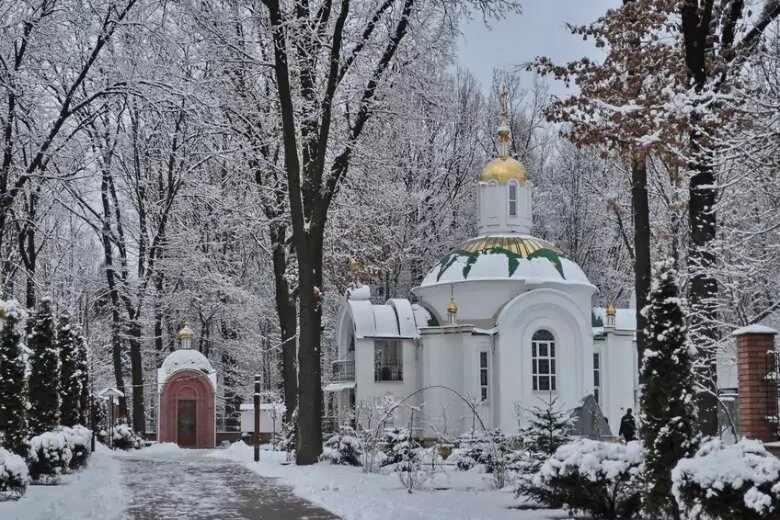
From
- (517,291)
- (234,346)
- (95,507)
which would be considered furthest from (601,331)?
(95,507)

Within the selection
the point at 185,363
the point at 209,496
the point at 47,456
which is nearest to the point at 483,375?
the point at 185,363

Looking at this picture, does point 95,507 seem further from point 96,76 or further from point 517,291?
point 517,291

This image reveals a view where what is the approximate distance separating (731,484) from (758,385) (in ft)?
10.9

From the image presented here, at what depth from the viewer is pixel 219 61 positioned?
22703 millimetres

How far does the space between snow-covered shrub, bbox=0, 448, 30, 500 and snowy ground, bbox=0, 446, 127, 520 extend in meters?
0.20

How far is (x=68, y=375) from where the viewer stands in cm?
2419

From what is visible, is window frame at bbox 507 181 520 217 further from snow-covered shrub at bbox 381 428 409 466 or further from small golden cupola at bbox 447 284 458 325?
snow-covered shrub at bbox 381 428 409 466

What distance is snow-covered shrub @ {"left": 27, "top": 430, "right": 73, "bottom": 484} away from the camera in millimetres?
18359

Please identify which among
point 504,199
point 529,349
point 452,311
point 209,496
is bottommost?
point 209,496

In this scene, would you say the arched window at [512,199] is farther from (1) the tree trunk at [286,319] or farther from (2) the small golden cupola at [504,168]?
(1) the tree trunk at [286,319]

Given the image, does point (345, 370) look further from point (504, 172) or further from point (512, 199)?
point (504, 172)

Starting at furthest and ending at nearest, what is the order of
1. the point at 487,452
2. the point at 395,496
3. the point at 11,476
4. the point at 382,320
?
1. the point at 382,320
2. the point at 487,452
3. the point at 395,496
4. the point at 11,476

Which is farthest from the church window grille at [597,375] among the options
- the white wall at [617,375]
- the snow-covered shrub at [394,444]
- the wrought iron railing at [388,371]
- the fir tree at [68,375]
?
the fir tree at [68,375]

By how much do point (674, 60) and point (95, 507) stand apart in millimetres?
10715
